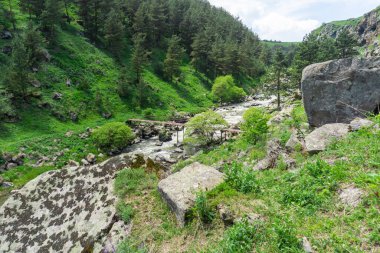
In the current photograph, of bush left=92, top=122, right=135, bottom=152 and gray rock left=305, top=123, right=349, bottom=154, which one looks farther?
bush left=92, top=122, right=135, bottom=152

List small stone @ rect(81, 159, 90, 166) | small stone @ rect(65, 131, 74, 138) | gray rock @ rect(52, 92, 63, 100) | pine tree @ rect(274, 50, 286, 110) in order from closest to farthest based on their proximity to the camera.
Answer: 1. small stone @ rect(81, 159, 90, 166)
2. small stone @ rect(65, 131, 74, 138)
3. gray rock @ rect(52, 92, 63, 100)
4. pine tree @ rect(274, 50, 286, 110)

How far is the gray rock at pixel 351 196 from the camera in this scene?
23.5 ft

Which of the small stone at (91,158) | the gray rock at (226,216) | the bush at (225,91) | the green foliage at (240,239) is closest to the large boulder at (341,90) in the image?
the gray rock at (226,216)

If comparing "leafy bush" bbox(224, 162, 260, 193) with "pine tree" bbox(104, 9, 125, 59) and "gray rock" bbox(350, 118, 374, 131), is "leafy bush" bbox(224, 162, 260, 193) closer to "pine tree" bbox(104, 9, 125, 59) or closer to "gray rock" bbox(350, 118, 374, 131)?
"gray rock" bbox(350, 118, 374, 131)

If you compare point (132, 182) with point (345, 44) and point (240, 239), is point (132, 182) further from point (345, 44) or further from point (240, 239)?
point (345, 44)

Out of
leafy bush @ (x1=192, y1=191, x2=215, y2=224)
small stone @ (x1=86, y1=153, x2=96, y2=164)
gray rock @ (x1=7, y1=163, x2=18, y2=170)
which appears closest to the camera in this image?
leafy bush @ (x1=192, y1=191, x2=215, y2=224)

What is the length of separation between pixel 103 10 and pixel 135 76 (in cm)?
2936

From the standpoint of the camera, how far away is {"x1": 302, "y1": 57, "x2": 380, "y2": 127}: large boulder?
18906 mm

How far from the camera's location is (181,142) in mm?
47125

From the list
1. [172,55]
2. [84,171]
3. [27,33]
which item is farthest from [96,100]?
[84,171]

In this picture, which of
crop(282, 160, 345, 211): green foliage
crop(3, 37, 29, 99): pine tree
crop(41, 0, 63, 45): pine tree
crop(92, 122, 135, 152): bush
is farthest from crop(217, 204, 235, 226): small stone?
crop(41, 0, 63, 45): pine tree

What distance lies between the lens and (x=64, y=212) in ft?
33.1

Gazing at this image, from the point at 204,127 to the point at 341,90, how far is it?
24547 millimetres

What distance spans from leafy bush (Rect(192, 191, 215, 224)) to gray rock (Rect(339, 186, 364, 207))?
3.69m
